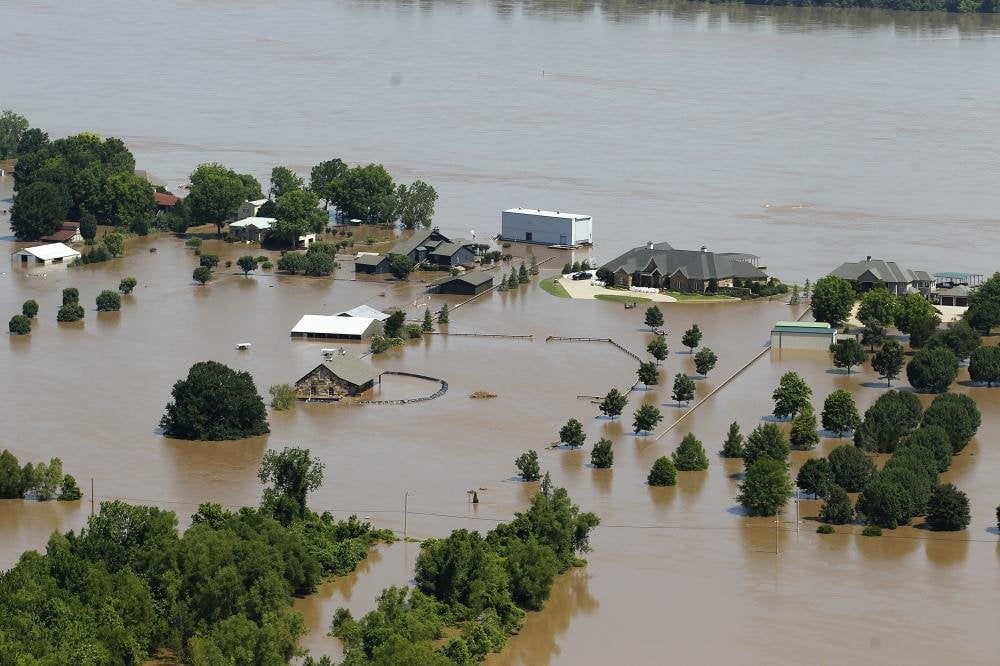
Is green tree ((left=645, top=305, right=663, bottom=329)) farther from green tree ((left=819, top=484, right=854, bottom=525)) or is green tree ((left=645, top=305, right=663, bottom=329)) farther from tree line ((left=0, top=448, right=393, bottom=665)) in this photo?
tree line ((left=0, top=448, right=393, bottom=665))

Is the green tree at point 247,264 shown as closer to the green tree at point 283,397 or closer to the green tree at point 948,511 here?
the green tree at point 283,397

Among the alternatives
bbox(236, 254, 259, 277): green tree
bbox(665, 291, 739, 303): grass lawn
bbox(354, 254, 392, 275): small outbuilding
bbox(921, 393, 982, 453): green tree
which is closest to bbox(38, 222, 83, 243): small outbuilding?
bbox(236, 254, 259, 277): green tree

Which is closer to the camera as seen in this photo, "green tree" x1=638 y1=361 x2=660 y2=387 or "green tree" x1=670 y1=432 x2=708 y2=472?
"green tree" x1=670 y1=432 x2=708 y2=472

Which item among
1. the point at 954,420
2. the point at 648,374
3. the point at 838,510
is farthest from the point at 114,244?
the point at 838,510

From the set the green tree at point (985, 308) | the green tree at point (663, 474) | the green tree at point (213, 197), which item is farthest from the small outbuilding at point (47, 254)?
the green tree at point (663, 474)

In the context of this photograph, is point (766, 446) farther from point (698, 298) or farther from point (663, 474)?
point (698, 298)
